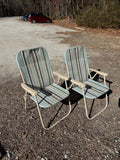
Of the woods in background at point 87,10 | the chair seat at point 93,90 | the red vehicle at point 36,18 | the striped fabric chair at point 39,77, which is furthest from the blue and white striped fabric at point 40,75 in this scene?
the red vehicle at point 36,18

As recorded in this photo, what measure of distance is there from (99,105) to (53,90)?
117 centimetres

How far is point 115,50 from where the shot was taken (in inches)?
288

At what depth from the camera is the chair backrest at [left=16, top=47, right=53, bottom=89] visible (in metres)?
2.79

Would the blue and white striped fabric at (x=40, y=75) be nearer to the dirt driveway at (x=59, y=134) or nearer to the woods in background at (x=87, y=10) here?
the dirt driveway at (x=59, y=134)

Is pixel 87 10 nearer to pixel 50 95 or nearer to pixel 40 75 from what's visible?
pixel 40 75

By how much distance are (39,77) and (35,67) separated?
0.77 feet

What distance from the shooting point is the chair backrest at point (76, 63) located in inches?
121

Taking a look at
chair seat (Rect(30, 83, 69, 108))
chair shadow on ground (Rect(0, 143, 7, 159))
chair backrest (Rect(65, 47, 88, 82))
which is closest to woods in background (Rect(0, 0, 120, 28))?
chair backrest (Rect(65, 47, 88, 82))

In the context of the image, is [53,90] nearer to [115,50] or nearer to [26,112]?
[26,112]

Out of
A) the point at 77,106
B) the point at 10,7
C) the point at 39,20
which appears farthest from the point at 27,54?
the point at 10,7

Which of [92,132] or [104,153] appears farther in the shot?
[92,132]

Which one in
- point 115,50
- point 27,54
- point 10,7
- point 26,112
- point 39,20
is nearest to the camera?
point 27,54

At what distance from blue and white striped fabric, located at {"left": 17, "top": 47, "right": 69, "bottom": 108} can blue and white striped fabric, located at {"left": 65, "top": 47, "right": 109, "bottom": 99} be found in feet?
1.43

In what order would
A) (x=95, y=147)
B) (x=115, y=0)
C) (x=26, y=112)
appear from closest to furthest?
(x=95, y=147)
(x=26, y=112)
(x=115, y=0)
